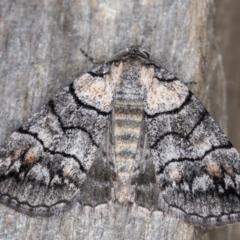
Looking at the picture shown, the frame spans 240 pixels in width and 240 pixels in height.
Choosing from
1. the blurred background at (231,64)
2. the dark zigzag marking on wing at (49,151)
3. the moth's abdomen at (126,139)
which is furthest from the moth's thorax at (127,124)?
the blurred background at (231,64)

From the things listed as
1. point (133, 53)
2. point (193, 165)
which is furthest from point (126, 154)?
point (133, 53)

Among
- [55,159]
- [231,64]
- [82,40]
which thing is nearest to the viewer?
[55,159]

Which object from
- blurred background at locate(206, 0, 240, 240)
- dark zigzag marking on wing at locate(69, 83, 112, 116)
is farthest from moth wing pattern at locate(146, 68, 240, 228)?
blurred background at locate(206, 0, 240, 240)

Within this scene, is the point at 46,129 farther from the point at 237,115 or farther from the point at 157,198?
the point at 237,115

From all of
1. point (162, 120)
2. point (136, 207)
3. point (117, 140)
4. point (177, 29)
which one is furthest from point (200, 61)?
point (136, 207)

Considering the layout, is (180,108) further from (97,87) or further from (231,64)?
(231,64)

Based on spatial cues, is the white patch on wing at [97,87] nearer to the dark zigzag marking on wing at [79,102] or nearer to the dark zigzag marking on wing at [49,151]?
the dark zigzag marking on wing at [79,102]
